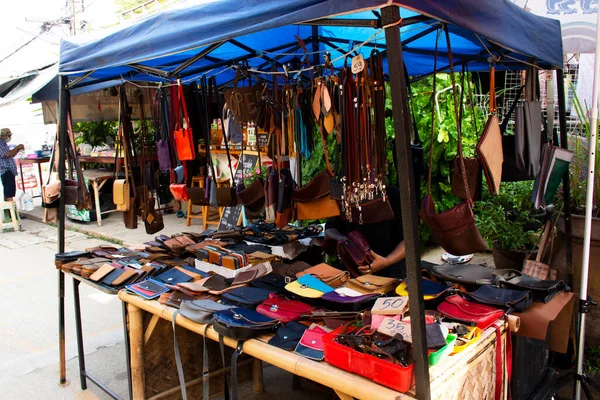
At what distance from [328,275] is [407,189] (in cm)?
130

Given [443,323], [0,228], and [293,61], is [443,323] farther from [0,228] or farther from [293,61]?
[0,228]

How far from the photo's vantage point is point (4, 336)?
15.8ft

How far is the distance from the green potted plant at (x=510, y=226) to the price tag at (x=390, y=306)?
256 cm

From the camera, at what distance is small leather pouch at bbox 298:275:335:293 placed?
8.87 ft

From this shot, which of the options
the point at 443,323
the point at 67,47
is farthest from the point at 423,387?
the point at 67,47

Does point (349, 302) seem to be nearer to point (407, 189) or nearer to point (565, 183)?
point (407, 189)

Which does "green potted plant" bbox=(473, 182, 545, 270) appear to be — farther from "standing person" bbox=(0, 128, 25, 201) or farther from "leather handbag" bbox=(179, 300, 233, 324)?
"standing person" bbox=(0, 128, 25, 201)

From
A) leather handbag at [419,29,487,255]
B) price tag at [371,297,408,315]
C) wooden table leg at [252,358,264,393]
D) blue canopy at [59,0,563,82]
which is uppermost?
blue canopy at [59,0,563,82]

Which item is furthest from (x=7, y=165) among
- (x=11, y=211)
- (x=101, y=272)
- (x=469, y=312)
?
(x=469, y=312)

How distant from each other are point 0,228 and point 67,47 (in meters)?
7.73

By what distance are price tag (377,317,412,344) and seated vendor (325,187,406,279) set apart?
4.36ft

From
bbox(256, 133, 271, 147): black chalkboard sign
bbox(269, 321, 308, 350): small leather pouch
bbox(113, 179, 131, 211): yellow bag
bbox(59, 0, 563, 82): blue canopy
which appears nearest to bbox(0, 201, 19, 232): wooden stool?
bbox(256, 133, 271, 147): black chalkboard sign

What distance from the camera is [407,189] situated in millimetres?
1766

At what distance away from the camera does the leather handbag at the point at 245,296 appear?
2648mm
